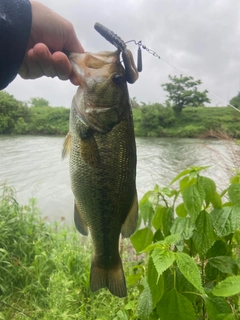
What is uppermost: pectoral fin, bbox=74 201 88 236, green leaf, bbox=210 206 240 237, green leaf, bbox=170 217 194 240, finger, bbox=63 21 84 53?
finger, bbox=63 21 84 53

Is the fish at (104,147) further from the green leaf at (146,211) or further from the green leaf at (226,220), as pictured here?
the green leaf at (226,220)

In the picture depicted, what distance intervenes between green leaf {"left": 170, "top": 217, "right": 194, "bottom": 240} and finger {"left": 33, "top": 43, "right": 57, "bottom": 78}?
1047 mm

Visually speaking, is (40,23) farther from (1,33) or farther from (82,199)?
(82,199)

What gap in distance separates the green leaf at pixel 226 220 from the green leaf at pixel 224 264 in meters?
0.18

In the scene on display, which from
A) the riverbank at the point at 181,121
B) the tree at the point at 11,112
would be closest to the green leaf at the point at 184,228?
the tree at the point at 11,112

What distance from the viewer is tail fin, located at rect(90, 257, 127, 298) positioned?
176cm

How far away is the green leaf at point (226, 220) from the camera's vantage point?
5.10 ft

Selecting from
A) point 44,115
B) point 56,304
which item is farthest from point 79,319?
point 44,115

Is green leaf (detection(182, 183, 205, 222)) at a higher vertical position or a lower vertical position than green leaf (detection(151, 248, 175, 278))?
higher

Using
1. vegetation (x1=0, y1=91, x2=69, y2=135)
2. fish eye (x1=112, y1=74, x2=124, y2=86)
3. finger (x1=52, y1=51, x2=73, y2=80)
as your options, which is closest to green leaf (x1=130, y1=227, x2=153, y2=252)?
fish eye (x1=112, y1=74, x2=124, y2=86)

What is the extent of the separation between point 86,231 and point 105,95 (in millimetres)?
776

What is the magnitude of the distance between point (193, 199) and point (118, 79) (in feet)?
2.47

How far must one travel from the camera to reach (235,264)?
1623 mm

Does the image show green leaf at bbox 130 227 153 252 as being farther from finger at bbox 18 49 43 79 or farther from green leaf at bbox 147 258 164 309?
finger at bbox 18 49 43 79
